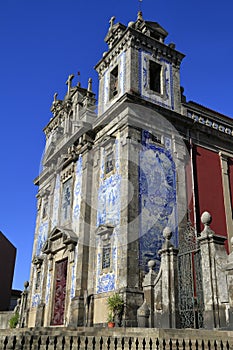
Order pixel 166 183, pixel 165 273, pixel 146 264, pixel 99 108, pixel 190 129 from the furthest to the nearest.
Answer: pixel 99 108, pixel 190 129, pixel 166 183, pixel 146 264, pixel 165 273

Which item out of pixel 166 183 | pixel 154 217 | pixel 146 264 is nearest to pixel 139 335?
pixel 146 264

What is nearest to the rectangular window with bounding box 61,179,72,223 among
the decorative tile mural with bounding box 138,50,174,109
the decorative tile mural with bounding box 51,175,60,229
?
the decorative tile mural with bounding box 51,175,60,229

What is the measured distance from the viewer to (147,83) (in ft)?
59.0

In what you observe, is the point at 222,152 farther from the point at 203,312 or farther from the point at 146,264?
the point at 203,312

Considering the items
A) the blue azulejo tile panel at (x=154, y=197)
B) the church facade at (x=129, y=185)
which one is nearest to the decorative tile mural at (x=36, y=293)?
the church facade at (x=129, y=185)

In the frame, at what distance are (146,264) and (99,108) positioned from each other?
8.90 meters

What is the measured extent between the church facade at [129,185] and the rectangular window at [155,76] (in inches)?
2.2

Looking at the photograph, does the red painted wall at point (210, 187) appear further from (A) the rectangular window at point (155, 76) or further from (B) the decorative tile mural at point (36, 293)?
(B) the decorative tile mural at point (36, 293)

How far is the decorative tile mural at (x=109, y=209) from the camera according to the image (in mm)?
14592

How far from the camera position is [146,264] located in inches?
556

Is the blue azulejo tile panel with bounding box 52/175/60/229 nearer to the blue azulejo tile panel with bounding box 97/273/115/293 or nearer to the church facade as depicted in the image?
the church facade

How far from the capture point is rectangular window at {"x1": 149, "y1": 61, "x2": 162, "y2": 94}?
18.9 metres

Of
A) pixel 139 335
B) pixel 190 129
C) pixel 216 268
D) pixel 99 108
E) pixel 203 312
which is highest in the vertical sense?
pixel 99 108

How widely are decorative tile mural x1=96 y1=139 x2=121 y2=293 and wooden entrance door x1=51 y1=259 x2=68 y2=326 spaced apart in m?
2.96
